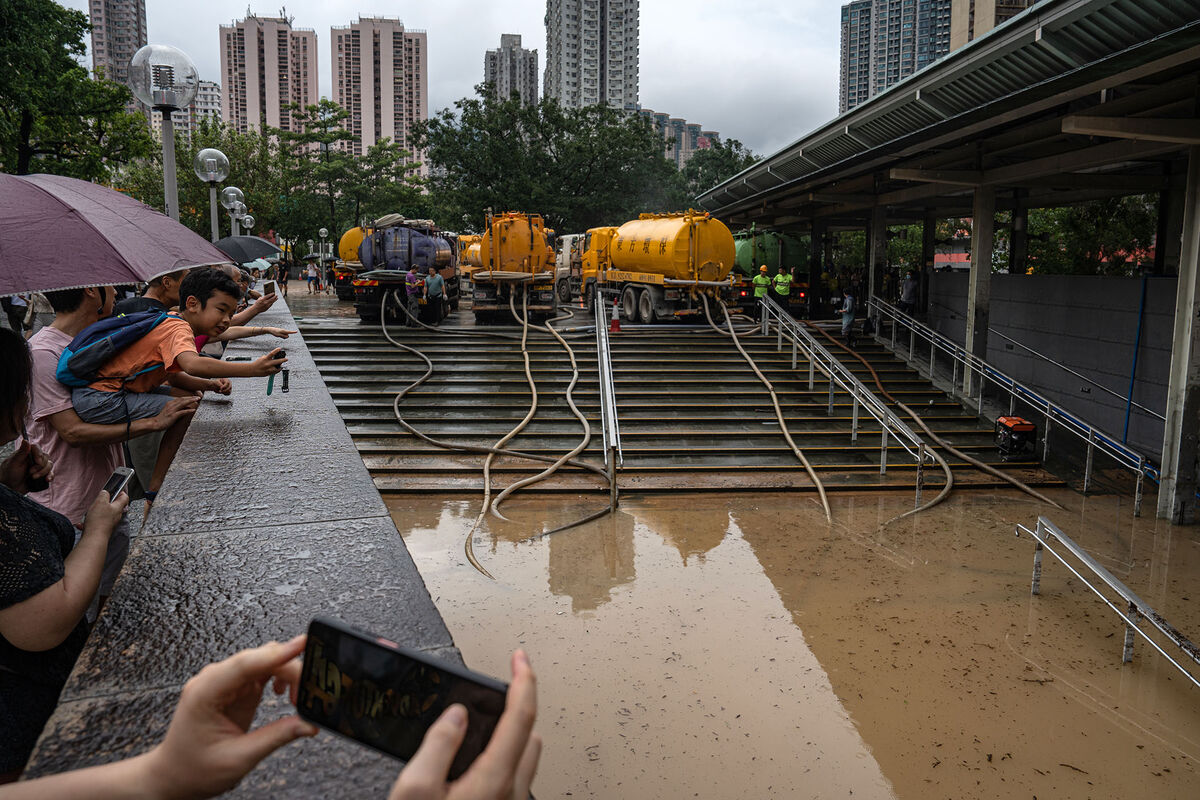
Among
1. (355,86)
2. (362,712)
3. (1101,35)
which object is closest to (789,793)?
(362,712)

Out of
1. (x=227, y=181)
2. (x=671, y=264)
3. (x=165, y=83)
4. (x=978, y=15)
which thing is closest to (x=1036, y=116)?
(x=671, y=264)

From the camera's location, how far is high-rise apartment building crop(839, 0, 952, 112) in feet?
295

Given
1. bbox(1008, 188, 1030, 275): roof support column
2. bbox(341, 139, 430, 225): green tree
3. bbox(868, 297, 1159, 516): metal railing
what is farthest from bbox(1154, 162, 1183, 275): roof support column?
bbox(341, 139, 430, 225): green tree

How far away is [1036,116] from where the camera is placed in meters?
11.1

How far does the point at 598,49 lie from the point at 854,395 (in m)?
114

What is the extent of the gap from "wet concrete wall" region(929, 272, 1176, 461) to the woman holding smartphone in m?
13.1

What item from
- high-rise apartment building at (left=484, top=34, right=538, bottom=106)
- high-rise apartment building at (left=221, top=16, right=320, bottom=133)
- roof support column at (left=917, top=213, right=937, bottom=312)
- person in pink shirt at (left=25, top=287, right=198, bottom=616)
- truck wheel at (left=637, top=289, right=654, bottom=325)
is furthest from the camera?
high-rise apartment building at (left=484, top=34, right=538, bottom=106)

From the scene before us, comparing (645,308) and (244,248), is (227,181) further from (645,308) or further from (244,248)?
(244,248)

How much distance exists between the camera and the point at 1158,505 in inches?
403

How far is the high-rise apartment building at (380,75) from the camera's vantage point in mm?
101500

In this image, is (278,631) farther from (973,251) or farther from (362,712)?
(973,251)

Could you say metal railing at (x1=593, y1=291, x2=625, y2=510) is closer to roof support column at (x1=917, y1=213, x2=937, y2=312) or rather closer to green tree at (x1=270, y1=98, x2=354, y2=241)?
roof support column at (x1=917, y1=213, x2=937, y2=312)

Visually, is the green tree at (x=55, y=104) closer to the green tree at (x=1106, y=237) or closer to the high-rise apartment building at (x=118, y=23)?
the green tree at (x=1106, y=237)

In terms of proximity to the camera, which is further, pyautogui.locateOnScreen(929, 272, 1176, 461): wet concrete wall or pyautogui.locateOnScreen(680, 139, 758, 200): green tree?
pyautogui.locateOnScreen(680, 139, 758, 200): green tree
